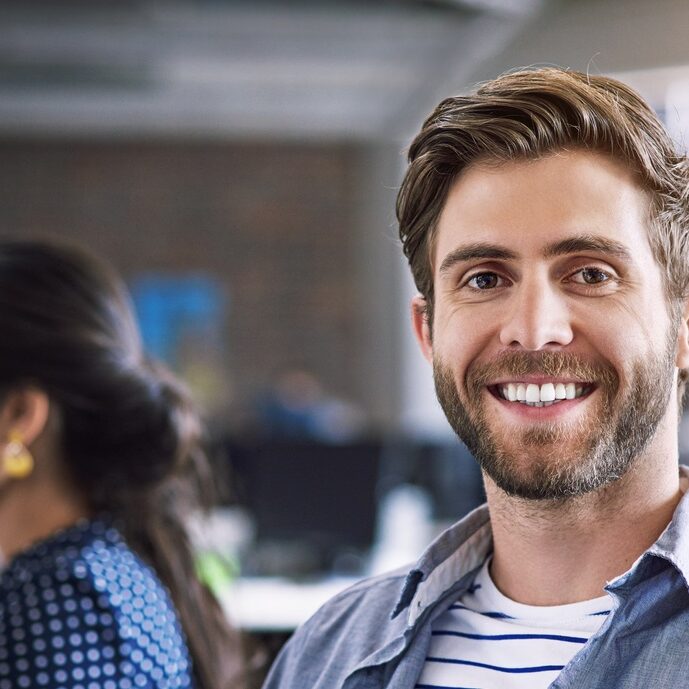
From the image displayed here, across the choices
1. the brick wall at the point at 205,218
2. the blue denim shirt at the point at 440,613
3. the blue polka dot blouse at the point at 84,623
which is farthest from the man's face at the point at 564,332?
the brick wall at the point at 205,218

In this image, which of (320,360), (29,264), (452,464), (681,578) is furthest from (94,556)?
(320,360)

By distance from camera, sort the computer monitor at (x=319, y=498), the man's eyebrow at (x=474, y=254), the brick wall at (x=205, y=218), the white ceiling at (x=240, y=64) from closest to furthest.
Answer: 1. the man's eyebrow at (x=474, y=254)
2. the computer monitor at (x=319, y=498)
3. the white ceiling at (x=240, y=64)
4. the brick wall at (x=205, y=218)

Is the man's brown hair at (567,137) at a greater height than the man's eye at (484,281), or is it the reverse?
the man's brown hair at (567,137)

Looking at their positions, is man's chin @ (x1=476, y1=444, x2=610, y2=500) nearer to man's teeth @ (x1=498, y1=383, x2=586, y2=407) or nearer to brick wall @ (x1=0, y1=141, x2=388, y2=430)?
man's teeth @ (x1=498, y1=383, x2=586, y2=407)

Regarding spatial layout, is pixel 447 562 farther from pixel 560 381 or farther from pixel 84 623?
pixel 84 623

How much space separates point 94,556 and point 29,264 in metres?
0.47

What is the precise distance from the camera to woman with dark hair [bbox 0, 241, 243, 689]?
1594 mm

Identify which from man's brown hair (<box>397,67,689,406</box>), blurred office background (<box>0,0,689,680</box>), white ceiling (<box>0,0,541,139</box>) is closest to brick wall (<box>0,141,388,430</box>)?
blurred office background (<box>0,0,689,680</box>)

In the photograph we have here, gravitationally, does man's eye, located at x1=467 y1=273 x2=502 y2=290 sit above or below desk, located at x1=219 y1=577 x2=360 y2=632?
above

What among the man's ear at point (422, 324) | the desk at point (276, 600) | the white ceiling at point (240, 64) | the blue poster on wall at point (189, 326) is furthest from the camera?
the blue poster on wall at point (189, 326)

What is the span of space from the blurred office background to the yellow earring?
3.40 meters

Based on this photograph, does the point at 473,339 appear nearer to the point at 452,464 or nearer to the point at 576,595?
the point at 576,595

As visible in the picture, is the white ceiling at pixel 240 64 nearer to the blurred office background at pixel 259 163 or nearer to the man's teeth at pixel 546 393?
the blurred office background at pixel 259 163

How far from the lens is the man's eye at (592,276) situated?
1112 millimetres
